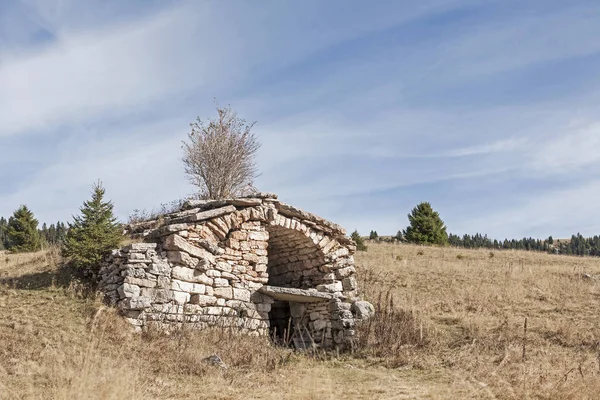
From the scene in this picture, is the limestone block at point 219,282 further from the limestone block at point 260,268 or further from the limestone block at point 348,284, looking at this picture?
the limestone block at point 348,284

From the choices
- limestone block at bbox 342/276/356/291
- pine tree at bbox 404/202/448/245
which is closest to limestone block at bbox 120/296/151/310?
limestone block at bbox 342/276/356/291

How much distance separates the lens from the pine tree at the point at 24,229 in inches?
1049

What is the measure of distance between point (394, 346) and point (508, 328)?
3147 millimetres

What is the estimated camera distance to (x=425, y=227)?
119ft

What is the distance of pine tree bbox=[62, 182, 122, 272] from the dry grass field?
Answer: 0.53 meters

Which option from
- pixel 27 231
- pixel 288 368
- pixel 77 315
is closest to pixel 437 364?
pixel 288 368

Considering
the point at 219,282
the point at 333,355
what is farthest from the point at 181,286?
the point at 333,355

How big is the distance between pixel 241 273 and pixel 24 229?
1859 cm

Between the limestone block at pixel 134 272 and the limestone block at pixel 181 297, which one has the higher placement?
the limestone block at pixel 134 272

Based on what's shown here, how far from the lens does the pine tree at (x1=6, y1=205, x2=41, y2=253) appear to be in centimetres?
2666

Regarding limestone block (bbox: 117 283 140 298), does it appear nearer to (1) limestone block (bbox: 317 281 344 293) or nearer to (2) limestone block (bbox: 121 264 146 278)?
(2) limestone block (bbox: 121 264 146 278)

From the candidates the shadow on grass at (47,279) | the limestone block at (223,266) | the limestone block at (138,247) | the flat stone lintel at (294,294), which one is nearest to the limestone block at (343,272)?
the flat stone lintel at (294,294)

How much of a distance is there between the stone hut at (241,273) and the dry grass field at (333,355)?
1.97ft

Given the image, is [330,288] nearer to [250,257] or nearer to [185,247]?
[250,257]
